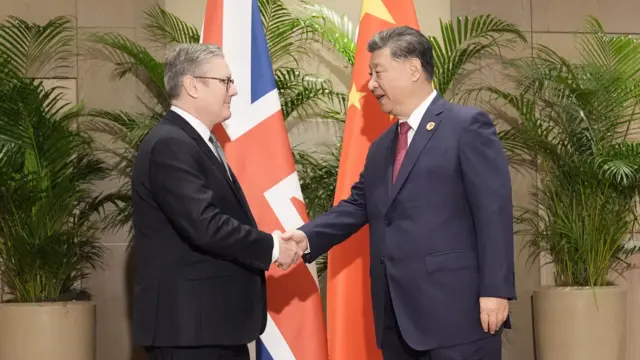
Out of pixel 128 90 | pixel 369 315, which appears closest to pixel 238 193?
pixel 369 315

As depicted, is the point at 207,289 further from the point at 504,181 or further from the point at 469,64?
the point at 469,64

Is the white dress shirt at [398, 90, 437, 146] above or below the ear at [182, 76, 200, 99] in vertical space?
below

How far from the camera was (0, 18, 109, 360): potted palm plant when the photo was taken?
14.4 ft

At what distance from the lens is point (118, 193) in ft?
16.0

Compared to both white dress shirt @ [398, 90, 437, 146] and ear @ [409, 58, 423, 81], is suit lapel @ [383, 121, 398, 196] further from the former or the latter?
ear @ [409, 58, 423, 81]

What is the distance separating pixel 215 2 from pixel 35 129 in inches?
49.8

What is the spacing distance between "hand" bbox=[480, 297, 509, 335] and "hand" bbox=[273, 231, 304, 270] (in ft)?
2.45

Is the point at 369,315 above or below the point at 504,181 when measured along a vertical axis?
below

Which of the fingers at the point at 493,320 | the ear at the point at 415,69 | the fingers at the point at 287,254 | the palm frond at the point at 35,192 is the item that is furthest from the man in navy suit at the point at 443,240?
the palm frond at the point at 35,192

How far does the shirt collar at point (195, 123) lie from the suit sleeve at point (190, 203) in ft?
0.51

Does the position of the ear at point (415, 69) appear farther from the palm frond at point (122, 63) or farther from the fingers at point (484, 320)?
the palm frond at point (122, 63)

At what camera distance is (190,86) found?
3.00 metres

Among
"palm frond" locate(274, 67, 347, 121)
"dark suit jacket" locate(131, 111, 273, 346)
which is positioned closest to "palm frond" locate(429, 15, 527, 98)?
"palm frond" locate(274, 67, 347, 121)

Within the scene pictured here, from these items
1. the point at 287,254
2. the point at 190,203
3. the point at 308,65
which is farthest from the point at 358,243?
the point at 308,65
